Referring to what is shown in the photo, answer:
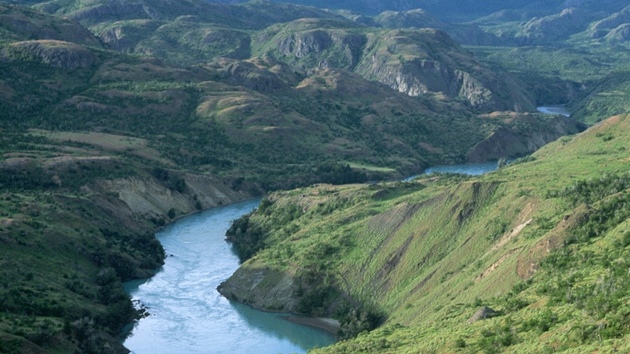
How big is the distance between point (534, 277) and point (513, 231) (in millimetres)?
17807

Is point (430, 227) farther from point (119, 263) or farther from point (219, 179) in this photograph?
point (219, 179)

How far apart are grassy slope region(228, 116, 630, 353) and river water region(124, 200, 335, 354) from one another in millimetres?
5476

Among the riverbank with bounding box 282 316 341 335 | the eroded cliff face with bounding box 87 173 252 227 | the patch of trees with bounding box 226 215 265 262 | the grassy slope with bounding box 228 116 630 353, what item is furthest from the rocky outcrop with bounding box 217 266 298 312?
the eroded cliff face with bounding box 87 173 252 227

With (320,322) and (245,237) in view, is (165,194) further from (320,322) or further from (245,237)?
(320,322)

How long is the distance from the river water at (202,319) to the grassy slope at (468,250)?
18.0 feet

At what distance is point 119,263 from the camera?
122188 mm

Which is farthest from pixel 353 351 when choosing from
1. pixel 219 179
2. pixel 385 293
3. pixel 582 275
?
pixel 219 179

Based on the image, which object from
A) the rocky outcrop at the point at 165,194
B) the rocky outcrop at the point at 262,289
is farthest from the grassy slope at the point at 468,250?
the rocky outcrop at the point at 165,194

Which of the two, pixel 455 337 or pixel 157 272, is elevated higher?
pixel 455 337

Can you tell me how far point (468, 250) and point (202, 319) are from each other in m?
26.5

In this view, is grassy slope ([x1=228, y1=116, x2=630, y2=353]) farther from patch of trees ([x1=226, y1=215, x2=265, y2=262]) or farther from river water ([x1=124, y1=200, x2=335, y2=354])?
river water ([x1=124, y1=200, x2=335, y2=354])

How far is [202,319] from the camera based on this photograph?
107 meters

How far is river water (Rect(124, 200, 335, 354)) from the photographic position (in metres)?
99.3

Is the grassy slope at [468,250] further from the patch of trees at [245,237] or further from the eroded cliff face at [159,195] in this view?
the eroded cliff face at [159,195]
